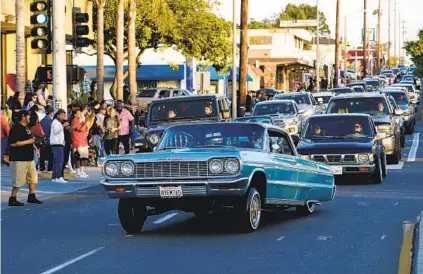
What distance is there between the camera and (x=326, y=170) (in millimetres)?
16938

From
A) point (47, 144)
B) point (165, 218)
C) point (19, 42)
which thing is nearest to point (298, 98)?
point (19, 42)

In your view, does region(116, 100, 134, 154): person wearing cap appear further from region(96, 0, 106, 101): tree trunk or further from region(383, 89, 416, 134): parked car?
region(383, 89, 416, 134): parked car

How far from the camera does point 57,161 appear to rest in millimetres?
23609

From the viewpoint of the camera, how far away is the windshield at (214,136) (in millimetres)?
15164

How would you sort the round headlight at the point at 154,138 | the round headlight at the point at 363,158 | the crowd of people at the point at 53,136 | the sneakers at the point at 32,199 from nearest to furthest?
the crowd of people at the point at 53,136
the sneakers at the point at 32,199
the round headlight at the point at 363,158
the round headlight at the point at 154,138

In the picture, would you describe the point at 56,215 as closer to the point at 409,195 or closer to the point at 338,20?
the point at 409,195

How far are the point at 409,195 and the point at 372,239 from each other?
6.12 metres

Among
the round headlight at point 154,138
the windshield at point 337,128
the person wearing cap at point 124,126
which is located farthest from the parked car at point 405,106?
the round headlight at point 154,138

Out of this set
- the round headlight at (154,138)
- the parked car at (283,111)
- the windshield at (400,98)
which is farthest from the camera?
the windshield at (400,98)

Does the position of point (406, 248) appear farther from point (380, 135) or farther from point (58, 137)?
point (380, 135)

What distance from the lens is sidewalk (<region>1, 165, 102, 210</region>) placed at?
21.4 metres

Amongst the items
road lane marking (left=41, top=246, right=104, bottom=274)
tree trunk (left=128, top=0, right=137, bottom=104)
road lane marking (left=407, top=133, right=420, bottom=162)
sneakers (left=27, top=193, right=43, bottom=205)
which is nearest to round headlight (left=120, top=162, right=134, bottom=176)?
road lane marking (left=41, top=246, right=104, bottom=274)

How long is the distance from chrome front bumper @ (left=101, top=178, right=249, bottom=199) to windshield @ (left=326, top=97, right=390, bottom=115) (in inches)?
643

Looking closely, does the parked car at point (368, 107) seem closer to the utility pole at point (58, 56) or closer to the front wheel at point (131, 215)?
the utility pole at point (58, 56)
